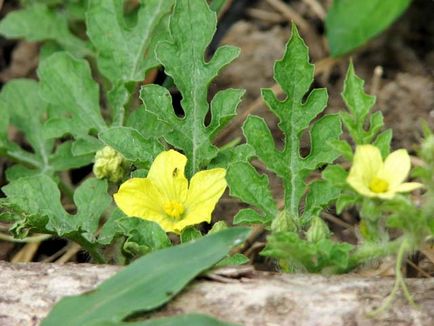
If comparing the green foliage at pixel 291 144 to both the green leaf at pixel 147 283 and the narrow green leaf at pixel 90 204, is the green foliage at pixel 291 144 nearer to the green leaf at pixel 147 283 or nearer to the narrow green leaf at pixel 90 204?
the green leaf at pixel 147 283

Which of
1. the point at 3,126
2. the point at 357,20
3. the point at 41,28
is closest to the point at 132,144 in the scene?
the point at 3,126

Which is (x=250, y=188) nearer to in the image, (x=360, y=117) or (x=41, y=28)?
(x=360, y=117)

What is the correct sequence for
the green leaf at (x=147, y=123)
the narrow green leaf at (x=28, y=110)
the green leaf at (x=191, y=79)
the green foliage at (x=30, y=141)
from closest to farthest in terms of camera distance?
1. the green leaf at (x=191, y=79)
2. the green leaf at (x=147, y=123)
3. the green foliage at (x=30, y=141)
4. the narrow green leaf at (x=28, y=110)

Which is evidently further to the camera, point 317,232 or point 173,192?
point 173,192

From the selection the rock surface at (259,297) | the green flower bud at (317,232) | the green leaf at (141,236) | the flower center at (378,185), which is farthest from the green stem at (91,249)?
the flower center at (378,185)

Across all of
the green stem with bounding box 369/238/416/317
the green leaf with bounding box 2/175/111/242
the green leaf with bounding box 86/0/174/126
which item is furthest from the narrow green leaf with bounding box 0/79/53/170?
the green stem with bounding box 369/238/416/317

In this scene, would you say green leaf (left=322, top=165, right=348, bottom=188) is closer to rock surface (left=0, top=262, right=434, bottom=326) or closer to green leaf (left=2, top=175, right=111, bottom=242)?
rock surface (left=0, top=262, right=434, bottom=326)
